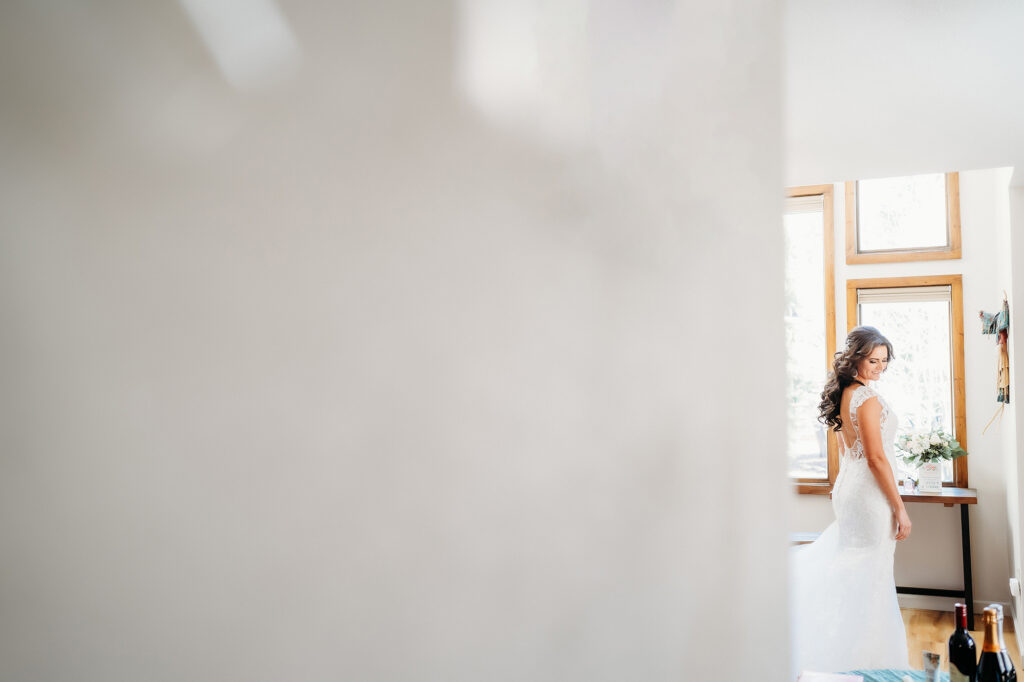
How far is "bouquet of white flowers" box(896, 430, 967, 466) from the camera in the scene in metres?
3.96

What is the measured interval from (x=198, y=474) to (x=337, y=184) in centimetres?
35

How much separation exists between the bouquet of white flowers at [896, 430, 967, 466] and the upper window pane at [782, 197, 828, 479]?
598 mm

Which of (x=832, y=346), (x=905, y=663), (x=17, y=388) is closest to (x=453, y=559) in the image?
(x=17, y=388)

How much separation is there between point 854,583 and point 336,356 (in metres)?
2.93

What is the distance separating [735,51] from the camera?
0.97 m

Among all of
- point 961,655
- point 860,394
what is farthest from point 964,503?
point 961,655

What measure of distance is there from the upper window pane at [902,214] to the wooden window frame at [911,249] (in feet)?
0.09

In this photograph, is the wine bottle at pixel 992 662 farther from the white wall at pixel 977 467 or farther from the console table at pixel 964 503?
the white wall at pixel 977 467

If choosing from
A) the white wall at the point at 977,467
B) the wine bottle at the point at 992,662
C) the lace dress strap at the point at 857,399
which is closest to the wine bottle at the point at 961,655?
the wine bottle at the point at 992,662

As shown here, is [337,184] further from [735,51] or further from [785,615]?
[785,615]

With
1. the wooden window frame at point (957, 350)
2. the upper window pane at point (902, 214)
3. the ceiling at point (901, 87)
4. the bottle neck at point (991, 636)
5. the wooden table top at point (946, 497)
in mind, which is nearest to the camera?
the ceiling at point (901, 87)

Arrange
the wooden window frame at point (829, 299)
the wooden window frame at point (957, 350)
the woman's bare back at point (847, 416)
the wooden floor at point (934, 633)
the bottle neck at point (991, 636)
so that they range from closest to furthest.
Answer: the bottle neck at point (991, 636) → the woman's bare back at point (847, 416) → the wooden floor at point (934, 633) → the wooden window frame at point (957, 350) → the wooden window frame at point (829, 299)

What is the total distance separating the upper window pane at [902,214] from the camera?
4309 mm

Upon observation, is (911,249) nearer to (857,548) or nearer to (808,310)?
(808,310)
